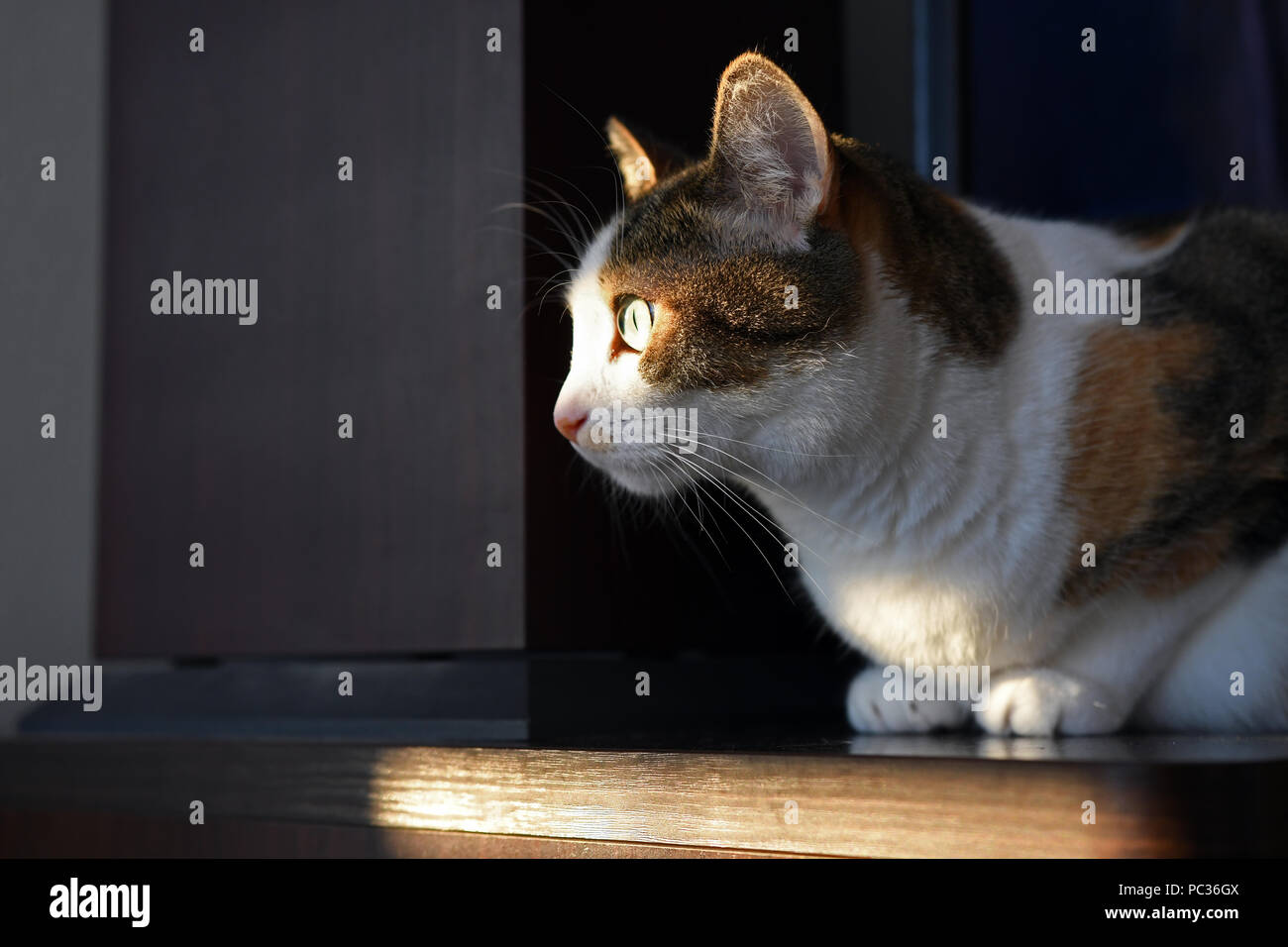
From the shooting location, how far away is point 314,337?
1.20 metres

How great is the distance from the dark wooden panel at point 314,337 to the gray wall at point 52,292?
442mm

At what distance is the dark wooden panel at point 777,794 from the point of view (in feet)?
1.89

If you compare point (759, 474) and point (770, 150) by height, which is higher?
point (770, 150)

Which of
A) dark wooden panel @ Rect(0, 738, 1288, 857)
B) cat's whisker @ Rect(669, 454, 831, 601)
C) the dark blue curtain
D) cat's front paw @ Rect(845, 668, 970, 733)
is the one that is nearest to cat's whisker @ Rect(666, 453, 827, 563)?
cat's whisker @ Rect(669, 454, 831, 601)

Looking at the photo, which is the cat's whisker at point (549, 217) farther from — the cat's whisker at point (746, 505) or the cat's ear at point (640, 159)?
the cat's whisker at point (746, 505)

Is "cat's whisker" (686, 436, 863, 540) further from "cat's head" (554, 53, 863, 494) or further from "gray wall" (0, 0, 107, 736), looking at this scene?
"gray wall" (0, 0, 107, 736)

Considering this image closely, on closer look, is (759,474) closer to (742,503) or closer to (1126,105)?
(742,503)

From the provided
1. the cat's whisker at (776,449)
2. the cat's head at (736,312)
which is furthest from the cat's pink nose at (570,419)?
the cat's whisker at (776,449)

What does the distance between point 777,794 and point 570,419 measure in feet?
1.21

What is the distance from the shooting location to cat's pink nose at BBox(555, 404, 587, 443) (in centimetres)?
93

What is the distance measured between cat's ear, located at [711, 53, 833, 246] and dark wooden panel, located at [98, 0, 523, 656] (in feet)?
0.88

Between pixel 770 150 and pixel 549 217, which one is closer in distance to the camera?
pixel 770 150

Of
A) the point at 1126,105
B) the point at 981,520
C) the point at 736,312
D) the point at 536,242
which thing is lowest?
the point at 981,520

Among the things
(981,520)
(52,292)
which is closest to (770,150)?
(981,520)
